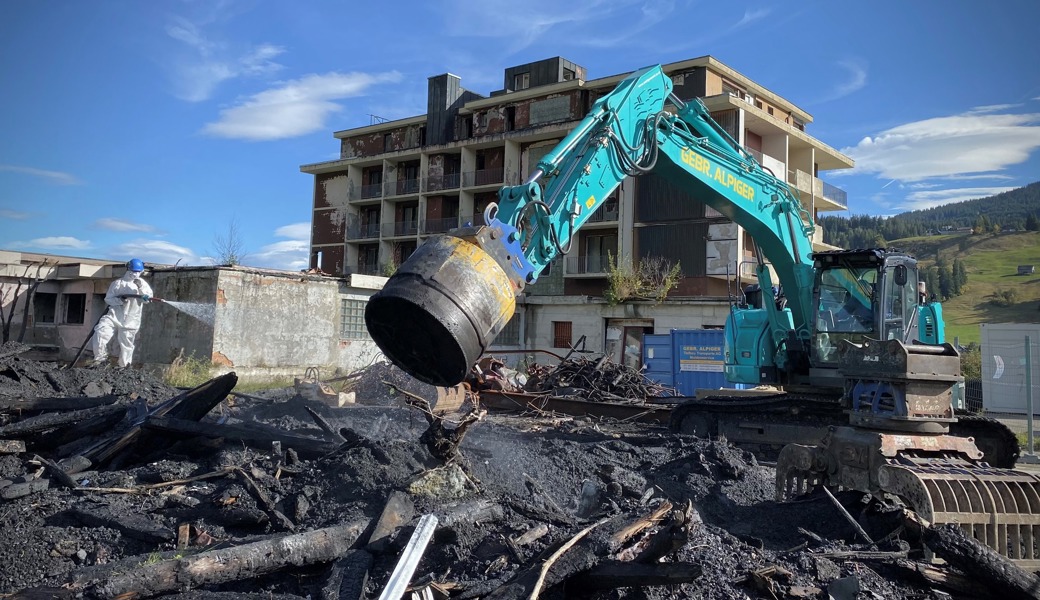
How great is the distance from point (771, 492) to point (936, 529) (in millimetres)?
2672

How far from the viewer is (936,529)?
5273mm

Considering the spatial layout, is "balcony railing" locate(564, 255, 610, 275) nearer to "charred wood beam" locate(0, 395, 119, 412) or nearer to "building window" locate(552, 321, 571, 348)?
"building window" locate(552, 321, 571, 348)

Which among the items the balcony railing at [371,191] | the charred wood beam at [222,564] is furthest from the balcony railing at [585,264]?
the charred wood beam at [222,564]

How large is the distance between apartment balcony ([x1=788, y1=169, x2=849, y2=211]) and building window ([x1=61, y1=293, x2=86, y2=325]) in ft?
99.7

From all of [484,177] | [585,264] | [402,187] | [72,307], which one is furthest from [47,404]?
[402,187]

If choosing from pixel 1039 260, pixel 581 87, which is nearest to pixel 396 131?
pixel 581 87

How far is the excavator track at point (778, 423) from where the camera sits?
9.21m

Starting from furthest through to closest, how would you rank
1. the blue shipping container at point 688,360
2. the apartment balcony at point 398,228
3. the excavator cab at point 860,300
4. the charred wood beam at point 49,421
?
1. the apartment balcony at point 398,228
2. the blue shipping container at point 688,360
3. the excavator cab at point 860,300
4. the charred wood beam at point 49,421

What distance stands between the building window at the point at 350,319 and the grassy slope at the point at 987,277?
131 ft

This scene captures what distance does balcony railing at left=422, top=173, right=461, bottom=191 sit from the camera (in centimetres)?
4341

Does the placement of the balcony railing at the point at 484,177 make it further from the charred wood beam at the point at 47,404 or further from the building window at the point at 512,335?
the charred wood beam at the point at 47,404

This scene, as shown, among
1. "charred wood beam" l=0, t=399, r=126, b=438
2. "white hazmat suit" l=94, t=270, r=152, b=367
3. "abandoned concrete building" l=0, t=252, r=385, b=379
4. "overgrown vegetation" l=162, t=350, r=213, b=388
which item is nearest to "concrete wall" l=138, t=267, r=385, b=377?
"abandoned concrete building" l=0, t=252, r=385, b=379

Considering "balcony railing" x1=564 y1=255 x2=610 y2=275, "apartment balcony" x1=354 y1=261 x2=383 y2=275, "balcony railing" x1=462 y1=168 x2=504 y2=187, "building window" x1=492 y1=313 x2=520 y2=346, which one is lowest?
"building window" x1=492 y1=313 x2=520 y2=346

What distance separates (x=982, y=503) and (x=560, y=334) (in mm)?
28823
